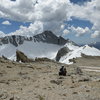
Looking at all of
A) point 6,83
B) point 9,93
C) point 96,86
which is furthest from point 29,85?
point 96,86

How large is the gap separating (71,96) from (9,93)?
5278 mm

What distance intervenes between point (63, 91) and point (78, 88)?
5.62 feet

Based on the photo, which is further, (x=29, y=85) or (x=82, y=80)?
(x=82, y=80)

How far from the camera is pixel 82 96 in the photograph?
21375 millimetres

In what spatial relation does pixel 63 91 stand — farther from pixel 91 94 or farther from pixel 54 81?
pixel 54 81

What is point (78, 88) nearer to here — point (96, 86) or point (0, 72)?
point (96, 86)

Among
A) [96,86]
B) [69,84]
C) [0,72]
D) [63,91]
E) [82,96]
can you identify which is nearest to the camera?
[82,96]

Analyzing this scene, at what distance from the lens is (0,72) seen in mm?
37344

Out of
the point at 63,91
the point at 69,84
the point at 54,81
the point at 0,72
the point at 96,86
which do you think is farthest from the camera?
the point at 0,72

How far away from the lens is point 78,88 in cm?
2453

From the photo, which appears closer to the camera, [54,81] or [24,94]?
[24,94]

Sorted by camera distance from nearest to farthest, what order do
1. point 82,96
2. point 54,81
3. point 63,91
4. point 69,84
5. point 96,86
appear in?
point 82,96, point 63,91, point 96,86, point 69,84, point 54,81

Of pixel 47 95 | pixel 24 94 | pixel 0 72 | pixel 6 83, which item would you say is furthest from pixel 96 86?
pixel 0 72

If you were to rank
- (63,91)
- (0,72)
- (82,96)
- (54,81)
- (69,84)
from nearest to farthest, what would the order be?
(82,96), (63,91), (69,84), (54,81), (0,72)
